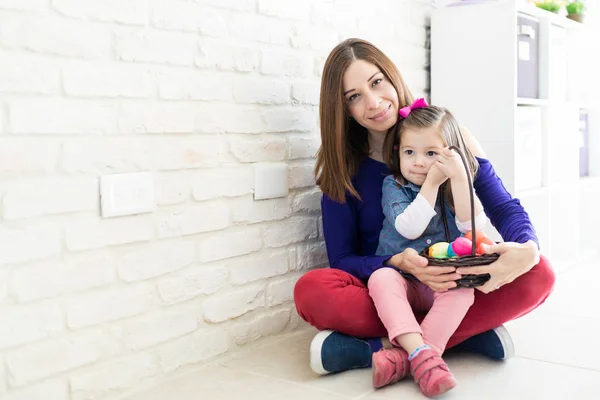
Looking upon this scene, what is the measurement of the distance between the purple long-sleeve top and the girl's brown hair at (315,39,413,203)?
0.14 ft

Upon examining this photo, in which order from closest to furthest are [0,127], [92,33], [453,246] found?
[0,127], [92,33], [453,246]

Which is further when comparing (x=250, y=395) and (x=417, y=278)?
(x=417, y=278)

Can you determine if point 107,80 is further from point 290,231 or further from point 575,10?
point 575,10

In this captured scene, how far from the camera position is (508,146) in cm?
245

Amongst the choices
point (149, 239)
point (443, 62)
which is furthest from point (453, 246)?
point (443, 62)

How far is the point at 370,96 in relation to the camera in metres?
1.88

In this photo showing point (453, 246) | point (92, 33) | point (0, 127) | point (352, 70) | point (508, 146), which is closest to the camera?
point (0, 127)

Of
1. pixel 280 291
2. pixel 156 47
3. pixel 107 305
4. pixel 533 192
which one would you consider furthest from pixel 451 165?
pixel 533 192

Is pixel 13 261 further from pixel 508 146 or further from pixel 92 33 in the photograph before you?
pixel 508 146

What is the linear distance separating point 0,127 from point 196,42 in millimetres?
558

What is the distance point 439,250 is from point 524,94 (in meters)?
1.20

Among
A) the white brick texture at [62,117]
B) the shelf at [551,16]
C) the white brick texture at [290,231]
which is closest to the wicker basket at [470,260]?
the white brick texture at [290,231]

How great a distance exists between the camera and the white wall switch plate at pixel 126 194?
5.03 feet

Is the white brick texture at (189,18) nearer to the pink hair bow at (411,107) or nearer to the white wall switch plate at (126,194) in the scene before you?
the white wall switch plate at (126,194)
